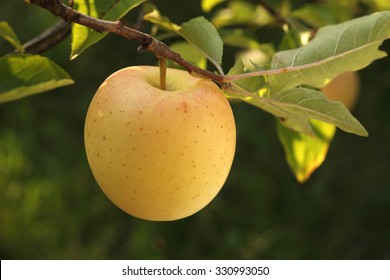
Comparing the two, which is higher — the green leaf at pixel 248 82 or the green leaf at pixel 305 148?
the green leaf at pixel 248 82

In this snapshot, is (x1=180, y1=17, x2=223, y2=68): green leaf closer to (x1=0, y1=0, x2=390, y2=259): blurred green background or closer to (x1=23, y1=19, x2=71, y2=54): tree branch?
(x1=23, y1=19, x2=71, y2=54): tree branch

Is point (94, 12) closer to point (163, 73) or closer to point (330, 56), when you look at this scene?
point (163, 73)

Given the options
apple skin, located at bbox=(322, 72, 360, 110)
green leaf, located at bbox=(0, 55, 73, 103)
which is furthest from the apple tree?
apple skin, located at bbox=(322, 72, 360, 110)

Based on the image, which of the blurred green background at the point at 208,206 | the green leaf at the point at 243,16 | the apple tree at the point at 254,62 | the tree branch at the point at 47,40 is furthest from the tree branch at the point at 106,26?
the blurred green background at the point at 208,206

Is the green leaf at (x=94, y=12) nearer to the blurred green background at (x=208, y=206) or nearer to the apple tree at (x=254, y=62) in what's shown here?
the apple tree at (x=254, y=62)

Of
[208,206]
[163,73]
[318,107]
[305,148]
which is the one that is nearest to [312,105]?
[318,107]
